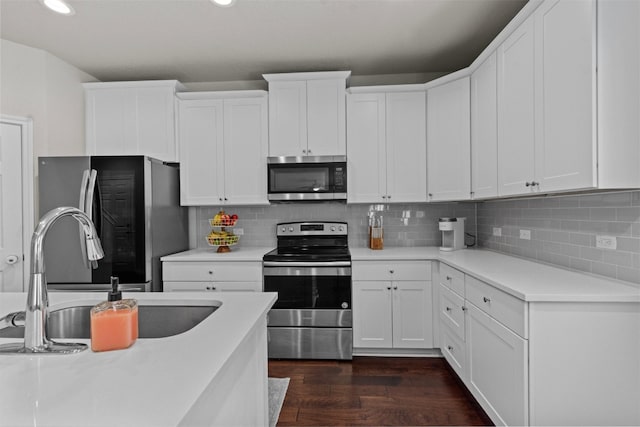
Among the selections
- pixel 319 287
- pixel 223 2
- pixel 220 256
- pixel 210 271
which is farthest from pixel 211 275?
pixel 223 2

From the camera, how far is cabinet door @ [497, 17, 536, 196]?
200cm

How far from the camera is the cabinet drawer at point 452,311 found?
2.38m

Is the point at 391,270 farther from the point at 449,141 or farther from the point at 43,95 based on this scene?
Result: the point at 43,95

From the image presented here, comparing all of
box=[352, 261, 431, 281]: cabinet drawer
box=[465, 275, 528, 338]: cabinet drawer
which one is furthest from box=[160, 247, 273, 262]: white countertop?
box=[465, 275, 528, 338]: cabinet drawer

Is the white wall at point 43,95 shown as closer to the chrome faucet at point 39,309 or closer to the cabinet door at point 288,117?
the cabinet door at point 288,117

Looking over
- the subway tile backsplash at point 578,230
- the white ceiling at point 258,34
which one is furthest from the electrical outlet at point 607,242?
the white ceiling at point 258,34

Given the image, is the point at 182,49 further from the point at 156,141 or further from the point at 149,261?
the point at 149,261

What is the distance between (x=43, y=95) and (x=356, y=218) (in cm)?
302

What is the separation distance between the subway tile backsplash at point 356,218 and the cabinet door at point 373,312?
2.37 ft

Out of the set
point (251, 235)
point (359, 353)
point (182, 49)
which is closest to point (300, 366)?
point (359, 353)

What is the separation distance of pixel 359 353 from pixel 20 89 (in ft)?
11.9

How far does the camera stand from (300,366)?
2863mm

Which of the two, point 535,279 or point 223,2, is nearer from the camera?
point 535,279

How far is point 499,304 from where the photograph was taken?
70.2 inches
